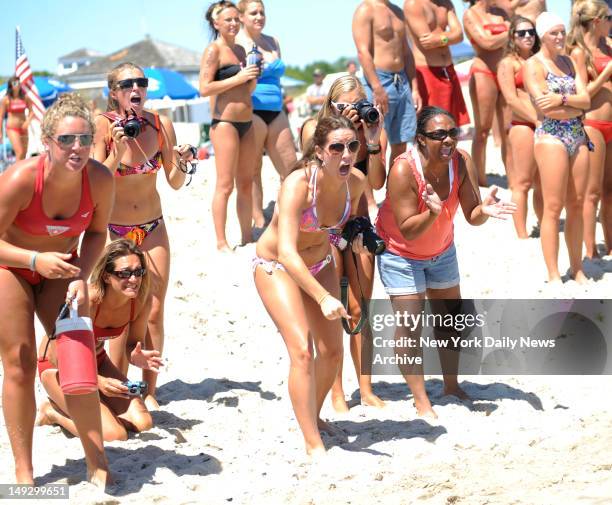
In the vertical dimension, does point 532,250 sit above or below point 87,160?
below

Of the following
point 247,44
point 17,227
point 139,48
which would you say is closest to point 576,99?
point 247,44

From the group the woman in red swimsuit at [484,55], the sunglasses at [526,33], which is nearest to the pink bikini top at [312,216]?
the sunglasses at [526,33]

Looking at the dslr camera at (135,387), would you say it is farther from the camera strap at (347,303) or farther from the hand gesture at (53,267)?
the camera strap at (347,303)

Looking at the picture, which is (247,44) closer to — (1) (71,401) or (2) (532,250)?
(2) (532,250)

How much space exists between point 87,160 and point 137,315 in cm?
125

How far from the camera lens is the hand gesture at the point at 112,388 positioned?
495cm

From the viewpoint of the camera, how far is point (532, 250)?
811 centimetres

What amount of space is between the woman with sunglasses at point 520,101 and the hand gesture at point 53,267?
4.77 meters

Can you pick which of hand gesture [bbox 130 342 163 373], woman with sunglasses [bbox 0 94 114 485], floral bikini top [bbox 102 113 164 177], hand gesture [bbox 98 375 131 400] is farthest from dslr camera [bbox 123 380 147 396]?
floral bikini top [bbox 102 113 164 177]

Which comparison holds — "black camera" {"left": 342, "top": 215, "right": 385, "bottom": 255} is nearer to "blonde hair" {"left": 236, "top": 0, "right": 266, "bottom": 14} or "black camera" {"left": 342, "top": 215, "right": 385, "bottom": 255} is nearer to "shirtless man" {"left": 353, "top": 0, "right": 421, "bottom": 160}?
"shirtless man" {"left": 353, "top": 0, "right": 421, "bottom": 160}

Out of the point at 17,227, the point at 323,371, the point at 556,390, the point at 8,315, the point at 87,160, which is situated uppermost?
the point at 87,160

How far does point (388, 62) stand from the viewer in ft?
26.7

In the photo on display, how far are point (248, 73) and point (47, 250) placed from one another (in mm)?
3712

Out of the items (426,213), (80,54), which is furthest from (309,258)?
(80,54)
